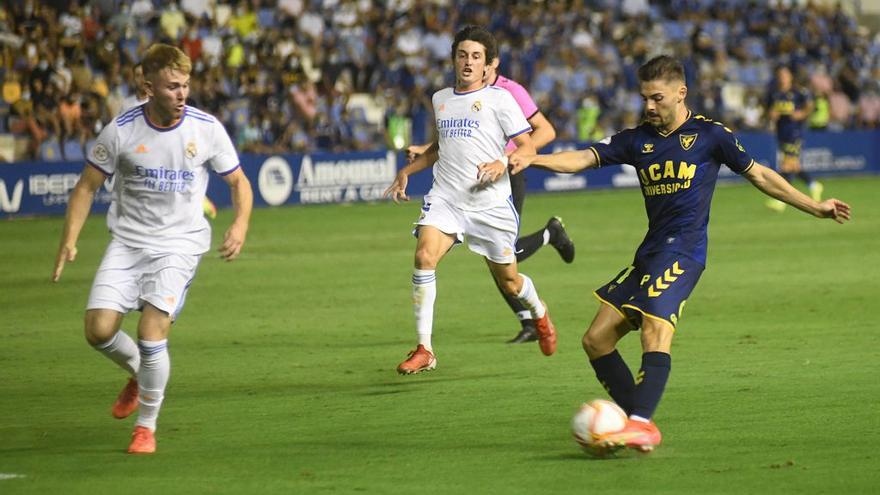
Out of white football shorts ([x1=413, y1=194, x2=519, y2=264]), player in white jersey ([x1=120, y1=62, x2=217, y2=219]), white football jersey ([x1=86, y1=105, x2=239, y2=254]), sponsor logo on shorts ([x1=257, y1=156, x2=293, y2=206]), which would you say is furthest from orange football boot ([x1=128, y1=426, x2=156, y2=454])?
sponsor logo on shorts ([x1=257, y1=156, x2=293, y2=206])

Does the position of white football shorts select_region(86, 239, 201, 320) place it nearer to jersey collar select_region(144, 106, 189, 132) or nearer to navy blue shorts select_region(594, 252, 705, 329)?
jersey collar select_region(144, 106, 189, 132)

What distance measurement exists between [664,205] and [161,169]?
2.62 metres

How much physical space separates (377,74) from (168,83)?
24.8m

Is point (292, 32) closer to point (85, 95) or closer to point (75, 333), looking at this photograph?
point (85, 95)

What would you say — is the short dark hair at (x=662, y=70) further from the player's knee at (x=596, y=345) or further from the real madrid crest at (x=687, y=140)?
the player's knee at (x=596, y=345)

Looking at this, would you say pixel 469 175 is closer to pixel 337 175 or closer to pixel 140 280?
pixel 140 280

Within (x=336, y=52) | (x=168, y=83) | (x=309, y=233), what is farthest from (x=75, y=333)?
(x=336, y=52)

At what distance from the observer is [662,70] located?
7562 mm

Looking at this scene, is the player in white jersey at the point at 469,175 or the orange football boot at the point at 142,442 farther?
the player in white jersey at the point at 469,175

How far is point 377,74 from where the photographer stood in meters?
32.2

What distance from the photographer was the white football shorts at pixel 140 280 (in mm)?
7637

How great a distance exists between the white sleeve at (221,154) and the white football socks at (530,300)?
12.0 ft

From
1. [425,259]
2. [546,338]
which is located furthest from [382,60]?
[425,259]

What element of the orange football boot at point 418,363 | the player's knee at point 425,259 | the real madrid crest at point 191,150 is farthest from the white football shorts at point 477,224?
the real madrid crest at point 191,150
